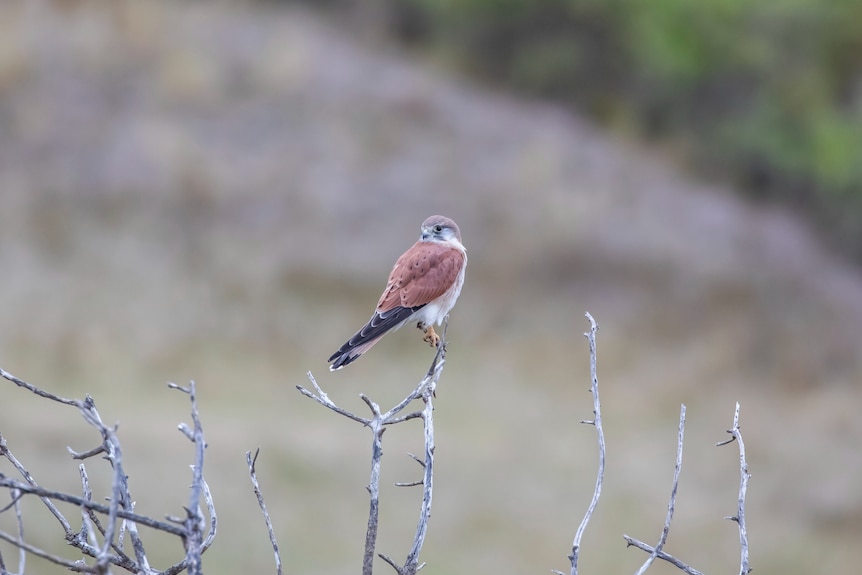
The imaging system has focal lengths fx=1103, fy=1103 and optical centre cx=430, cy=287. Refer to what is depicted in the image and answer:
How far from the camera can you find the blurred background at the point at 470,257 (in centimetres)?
1286

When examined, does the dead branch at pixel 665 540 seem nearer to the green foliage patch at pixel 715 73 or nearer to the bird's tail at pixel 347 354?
the bird's tail at pixel 347 354

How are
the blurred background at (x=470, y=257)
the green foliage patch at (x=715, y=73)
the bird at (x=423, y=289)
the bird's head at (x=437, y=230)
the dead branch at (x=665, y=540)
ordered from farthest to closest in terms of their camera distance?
1. the green foliage patch at (x=715, y=73)
2. the blurred background at (x=470, y=257)
3. the bird's head at (x=437, y=230)
4. the bird at (x=423, y=289)
5. the dead branch at (x=665, y=540)

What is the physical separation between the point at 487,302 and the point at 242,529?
561cm

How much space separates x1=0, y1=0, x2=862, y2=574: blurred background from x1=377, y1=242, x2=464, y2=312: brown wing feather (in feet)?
22.6

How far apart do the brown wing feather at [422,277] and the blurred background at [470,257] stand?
6885 mm

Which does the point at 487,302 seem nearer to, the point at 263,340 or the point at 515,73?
the point at 263,340

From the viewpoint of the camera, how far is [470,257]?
647 inches

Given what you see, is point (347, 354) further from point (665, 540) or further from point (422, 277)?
point (665, 540)

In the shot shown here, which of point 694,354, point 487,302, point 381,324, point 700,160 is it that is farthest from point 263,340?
point 381,324

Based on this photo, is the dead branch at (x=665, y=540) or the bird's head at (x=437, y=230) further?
the bird's head at (x=437, y=230)

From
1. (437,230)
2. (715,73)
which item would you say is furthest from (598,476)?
(715,73)

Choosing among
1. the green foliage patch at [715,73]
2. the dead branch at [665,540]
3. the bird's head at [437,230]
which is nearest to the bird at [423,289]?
the bird's head at [437,230]

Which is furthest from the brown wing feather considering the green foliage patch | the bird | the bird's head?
the green foliage patch

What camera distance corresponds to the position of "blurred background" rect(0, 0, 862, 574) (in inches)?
506
